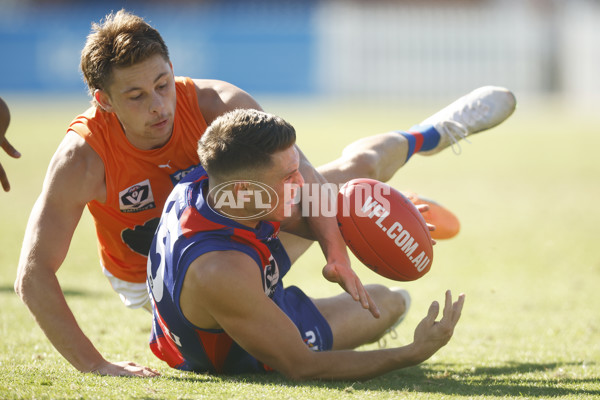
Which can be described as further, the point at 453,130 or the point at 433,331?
the point at 453,130

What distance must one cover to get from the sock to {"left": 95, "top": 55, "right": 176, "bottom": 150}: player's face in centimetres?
183

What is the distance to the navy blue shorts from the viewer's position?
12.6 ft

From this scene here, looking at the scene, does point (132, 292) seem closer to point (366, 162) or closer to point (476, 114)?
point (366, 162)

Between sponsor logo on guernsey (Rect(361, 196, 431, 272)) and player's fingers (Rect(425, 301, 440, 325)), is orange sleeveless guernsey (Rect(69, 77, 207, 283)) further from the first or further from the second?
player's fingers (Rect(425, 301, 440, 325))

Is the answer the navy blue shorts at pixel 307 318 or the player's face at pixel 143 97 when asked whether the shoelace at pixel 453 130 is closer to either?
the navy blue shorts at pixel 307 318

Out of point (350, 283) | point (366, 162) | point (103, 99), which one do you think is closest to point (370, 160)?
point (366, 162)

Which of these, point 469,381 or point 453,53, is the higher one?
point 469,381

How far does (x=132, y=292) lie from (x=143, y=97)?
1.45 meters

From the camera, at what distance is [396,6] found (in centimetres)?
3800

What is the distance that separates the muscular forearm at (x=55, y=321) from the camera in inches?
138

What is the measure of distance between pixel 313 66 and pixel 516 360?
30689 mm

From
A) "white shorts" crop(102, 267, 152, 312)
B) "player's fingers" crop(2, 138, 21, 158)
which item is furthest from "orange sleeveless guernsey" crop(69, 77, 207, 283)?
"player's fingers" crop(2, 138, 21, 158)

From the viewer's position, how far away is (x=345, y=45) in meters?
35.1

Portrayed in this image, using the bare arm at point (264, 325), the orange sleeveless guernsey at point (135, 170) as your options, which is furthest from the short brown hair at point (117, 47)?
the bare arm at point (264, 325)
